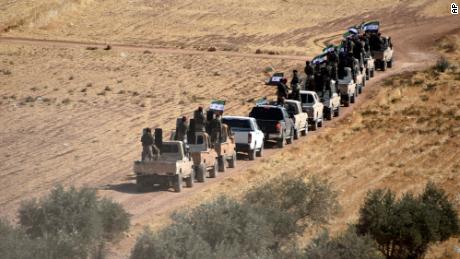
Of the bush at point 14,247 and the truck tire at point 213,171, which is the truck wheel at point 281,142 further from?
the bush at point 14,247

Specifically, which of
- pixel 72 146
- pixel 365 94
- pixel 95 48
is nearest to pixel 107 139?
pixel 72 146

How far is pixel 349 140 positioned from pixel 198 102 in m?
10.3

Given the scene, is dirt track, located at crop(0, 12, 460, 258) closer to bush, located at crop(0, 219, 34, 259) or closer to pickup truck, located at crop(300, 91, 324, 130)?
pickup truck, located at crop(300, 91, 324, 130)

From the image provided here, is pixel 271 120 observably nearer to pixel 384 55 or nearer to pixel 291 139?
pixel 291 139

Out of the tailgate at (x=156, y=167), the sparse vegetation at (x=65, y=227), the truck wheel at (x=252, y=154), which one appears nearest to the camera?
the sparse vegetation at (x=65, y=227)

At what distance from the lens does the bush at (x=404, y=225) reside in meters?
25.9

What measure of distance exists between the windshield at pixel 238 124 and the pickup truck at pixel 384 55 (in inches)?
808

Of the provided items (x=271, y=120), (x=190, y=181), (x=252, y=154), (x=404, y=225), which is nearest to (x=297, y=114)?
(x=271, y=120)

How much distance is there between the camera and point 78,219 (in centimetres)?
2233

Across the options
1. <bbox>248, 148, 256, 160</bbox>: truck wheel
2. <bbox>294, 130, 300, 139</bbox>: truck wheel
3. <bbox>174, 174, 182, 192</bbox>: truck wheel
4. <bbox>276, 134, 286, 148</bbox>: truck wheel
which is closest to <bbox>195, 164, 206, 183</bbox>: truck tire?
<bbox>174, 174, 182, 192</bbox>: truck wheel

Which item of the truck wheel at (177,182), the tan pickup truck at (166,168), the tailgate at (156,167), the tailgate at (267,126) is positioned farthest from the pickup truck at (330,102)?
the tailgate at (156,167)

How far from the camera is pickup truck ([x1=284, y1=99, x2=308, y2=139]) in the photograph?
39688 millimetres

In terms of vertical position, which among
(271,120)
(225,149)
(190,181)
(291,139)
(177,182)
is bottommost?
(291,139)

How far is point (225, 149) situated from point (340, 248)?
42.7 feet
